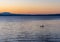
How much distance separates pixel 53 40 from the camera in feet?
3.87

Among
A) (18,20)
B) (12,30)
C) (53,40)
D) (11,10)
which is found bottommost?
(53,40)

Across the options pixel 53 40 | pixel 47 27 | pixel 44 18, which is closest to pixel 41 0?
pixel 44 18

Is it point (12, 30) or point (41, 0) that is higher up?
point (41, 0)

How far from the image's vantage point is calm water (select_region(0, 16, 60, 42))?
1.18 m

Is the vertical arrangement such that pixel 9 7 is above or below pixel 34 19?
above

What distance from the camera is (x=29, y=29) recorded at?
1193mm

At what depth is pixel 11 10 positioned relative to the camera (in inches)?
47.4

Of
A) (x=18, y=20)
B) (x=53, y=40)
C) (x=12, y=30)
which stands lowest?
(x=53, y=40)

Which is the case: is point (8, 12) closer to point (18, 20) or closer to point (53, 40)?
point (18, 20)

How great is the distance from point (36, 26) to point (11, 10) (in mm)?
328

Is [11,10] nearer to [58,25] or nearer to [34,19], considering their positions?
[34,19]

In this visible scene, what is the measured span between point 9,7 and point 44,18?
40 cm

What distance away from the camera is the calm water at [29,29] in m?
1.18

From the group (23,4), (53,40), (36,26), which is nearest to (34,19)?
(36,26)
